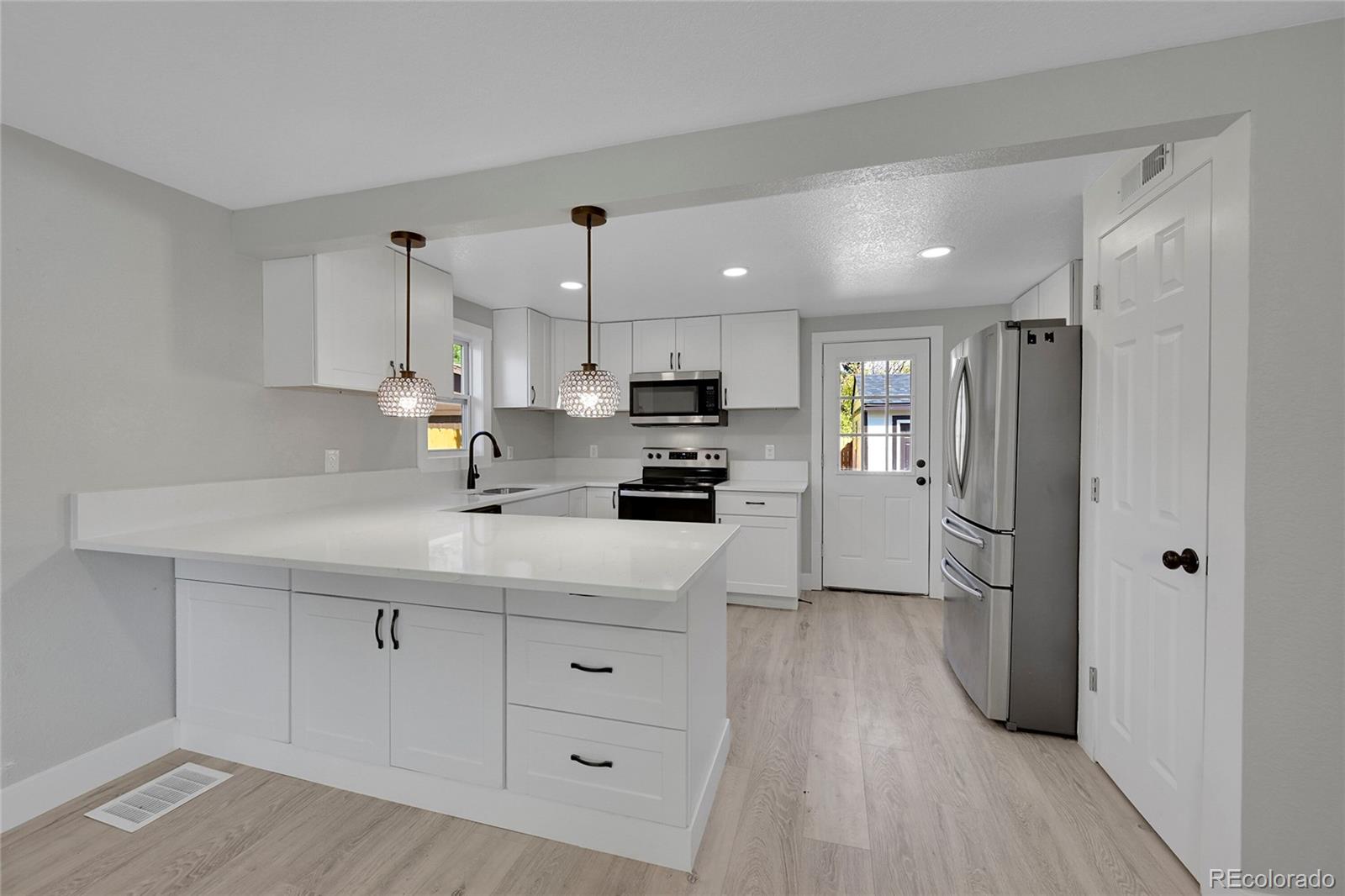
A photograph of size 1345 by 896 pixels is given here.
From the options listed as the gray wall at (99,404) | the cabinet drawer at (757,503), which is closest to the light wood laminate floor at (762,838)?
the gray wall at (99,404)

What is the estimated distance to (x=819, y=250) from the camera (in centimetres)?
295

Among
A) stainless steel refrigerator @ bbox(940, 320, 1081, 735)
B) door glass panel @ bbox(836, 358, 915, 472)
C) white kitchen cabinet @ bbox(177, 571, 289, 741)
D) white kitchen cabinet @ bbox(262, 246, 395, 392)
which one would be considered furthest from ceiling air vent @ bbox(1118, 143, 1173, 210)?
white kitchen cabinet @ bbox(177, 571, 289, 741)

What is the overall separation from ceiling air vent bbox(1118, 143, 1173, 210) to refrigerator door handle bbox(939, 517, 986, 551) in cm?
140

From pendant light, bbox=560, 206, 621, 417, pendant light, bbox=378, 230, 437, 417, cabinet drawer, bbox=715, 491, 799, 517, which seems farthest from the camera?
cabinet drawer, bbox=715, 491, 799, 517

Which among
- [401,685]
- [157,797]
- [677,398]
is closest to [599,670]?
[401,685]

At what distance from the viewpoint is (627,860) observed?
1.66 m

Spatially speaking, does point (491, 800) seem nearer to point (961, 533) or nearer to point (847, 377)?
point (961, 533)

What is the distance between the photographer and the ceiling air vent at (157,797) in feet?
6.04

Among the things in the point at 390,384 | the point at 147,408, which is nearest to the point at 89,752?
the point at 147,408

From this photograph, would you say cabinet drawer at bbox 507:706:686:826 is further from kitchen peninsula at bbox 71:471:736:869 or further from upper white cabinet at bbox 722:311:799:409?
upper white cabinet at bbox 722:311:799:409

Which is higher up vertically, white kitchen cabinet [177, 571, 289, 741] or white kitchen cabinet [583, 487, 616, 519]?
white kitchen cabinet [583, 487, 616, 519]

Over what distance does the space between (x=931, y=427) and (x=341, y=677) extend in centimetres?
401

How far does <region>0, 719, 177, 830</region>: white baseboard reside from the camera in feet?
5.90

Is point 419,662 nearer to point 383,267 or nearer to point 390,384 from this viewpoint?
point 390,384
